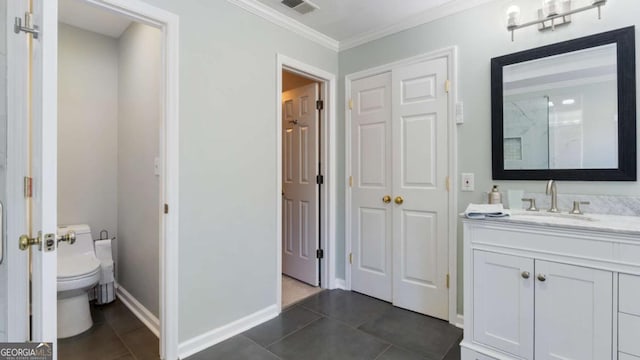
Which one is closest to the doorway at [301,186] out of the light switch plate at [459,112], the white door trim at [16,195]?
the light switch plate at [459,112]

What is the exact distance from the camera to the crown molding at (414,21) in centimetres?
220

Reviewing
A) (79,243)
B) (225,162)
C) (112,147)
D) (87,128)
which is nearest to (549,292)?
(225,162)

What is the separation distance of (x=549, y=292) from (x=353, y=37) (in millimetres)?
2455

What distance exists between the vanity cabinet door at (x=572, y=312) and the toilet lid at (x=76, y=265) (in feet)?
9.34

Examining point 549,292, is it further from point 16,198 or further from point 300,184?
point 16,198

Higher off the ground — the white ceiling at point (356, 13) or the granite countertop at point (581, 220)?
the white ceiling at point (356, 13)

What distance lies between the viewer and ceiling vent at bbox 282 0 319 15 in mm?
2223

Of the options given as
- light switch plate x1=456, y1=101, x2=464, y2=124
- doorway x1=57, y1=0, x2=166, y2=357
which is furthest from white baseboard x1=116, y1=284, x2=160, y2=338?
light switch plate x1=456, y1=101, x2=464, y2=124

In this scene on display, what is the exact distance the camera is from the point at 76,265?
2.24m

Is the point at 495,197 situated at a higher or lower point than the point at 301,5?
lower

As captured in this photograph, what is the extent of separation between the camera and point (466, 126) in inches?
87.2

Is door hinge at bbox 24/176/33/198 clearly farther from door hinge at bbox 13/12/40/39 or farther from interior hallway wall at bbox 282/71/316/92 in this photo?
interior hallway wall at bbox 282/71/316/92

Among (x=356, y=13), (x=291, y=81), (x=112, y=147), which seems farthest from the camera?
(x=291, y=81)

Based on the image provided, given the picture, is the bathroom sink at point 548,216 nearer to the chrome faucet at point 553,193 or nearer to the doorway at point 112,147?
the chrome faucet at point 553,193
